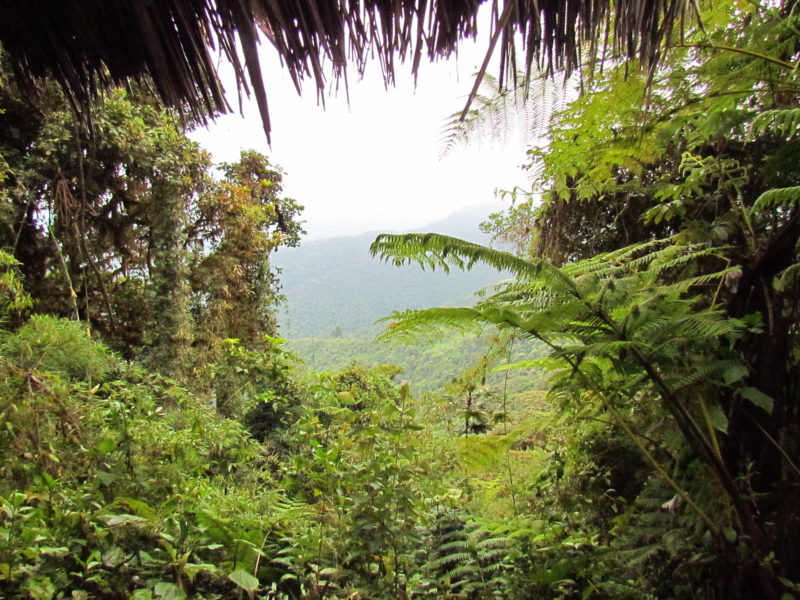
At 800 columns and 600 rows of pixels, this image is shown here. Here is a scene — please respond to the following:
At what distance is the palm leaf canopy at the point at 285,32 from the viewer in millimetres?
1021

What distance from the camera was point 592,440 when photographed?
2391 millimetres

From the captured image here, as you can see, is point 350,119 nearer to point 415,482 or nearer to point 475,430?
point 415,482

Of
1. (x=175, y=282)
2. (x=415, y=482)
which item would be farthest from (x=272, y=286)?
(x=415, y=482)

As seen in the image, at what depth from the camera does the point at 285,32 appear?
3.41 ft

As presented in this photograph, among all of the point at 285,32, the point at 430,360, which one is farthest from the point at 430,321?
the point at 430,360

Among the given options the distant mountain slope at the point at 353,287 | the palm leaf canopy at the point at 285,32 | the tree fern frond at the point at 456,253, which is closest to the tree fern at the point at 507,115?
the palm leaf canopy at the point at 285,32

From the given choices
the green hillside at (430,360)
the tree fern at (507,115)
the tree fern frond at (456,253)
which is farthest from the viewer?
the green hillside at (430,360)

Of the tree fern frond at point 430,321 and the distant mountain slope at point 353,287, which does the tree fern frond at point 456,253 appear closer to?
the tree fern frond at point 430,321

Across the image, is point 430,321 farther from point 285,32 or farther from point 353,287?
point 353,287

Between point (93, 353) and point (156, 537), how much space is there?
1.67 meters

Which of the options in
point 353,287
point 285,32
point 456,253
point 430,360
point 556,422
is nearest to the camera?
point 285,32

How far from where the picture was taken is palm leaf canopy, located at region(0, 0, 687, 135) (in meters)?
1.02

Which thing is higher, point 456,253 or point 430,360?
point 456,253

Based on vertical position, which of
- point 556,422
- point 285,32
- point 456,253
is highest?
point 285,32
